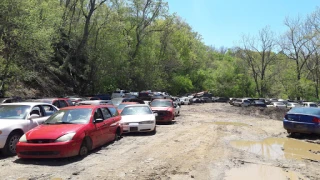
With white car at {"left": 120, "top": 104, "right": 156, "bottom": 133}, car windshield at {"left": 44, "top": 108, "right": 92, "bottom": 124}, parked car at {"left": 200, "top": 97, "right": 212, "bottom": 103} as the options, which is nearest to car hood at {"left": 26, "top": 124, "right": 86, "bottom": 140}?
car windshield at {"left": 44, "top": 108, "right": 92, "bottom": 124}

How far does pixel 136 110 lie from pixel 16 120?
6.37 metres

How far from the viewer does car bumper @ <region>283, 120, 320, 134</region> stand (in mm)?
13219

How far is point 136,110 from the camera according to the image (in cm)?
1485

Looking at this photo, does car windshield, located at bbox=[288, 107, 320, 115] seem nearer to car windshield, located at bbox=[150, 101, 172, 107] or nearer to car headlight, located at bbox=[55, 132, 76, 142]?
car windshield, located at bbox=[150, 101, 172, 107]

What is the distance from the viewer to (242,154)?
9.50 meters

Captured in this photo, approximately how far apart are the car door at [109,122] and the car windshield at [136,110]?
3.43m

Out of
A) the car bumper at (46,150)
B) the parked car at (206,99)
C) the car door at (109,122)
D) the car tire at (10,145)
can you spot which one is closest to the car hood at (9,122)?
the car tire at (10,145)

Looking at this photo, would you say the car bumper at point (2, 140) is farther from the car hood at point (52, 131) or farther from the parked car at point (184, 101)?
the parked car at point (184, 101)

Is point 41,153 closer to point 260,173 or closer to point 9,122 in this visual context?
point 9,122

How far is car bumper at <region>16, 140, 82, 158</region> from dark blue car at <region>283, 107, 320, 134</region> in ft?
33.5

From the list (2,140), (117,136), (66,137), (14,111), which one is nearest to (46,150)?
(66,137)

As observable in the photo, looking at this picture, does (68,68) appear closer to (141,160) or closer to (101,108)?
(101,108)

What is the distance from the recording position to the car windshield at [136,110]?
1463 centimetres

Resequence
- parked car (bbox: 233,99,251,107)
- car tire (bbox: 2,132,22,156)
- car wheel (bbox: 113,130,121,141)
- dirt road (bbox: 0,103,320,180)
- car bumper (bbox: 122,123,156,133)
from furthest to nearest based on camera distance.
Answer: parked car (bbox: 233,99,251,107) < car bumper (bbox: 122,123,156,133) < car wheel (bbox: 113,130,121,141) < car tire (bbox: 2,132,22,156) < dirt road (bbox: 0,103,320,180)
